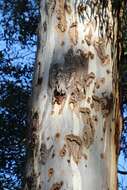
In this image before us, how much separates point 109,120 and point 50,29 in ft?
1.62

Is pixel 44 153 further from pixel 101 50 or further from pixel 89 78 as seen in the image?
pixel 101 50

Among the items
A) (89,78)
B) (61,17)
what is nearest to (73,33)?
(61,17)

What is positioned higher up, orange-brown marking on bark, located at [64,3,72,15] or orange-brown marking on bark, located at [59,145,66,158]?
orange-brown marking on bark, located at [64,3,72,15]

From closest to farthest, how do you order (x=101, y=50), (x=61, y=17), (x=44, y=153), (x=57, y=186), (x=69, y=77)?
(x=57, y=186), (x=44, y=153), (x=69, y=77), (x=101, y=50), (x=61, y=17)

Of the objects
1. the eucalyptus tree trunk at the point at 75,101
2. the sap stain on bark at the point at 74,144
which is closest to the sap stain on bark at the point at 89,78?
the eucalyptus tree trunk at the point at 75,101

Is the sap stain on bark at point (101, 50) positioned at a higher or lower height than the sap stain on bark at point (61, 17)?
lower

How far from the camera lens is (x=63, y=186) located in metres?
1.76

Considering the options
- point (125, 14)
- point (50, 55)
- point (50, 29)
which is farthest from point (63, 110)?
point (125, 14)

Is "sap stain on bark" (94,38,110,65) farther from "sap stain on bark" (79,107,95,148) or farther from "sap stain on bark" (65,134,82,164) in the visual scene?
"sap stain on bark" (65,134,82,164)

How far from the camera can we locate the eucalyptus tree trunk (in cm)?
182

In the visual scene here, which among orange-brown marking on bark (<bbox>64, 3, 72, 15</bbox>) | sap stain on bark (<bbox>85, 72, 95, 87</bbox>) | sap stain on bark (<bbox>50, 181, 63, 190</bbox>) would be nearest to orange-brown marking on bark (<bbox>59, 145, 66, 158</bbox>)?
sap stain on bark (<bbox>50, 181, 63, 190</bbox>)

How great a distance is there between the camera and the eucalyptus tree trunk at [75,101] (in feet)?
5.97

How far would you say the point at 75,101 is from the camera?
6.42 ft

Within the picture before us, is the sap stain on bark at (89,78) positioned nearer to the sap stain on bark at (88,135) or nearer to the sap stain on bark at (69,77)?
the sap stain on bark at (69,77)
